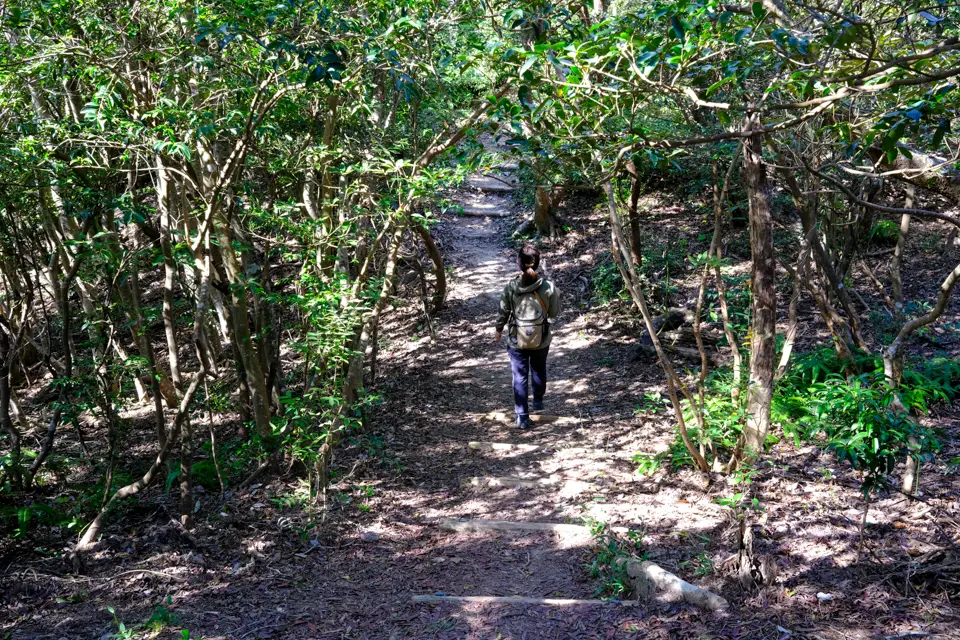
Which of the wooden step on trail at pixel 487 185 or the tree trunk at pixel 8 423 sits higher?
the wooden step on trail at pixel 487 185

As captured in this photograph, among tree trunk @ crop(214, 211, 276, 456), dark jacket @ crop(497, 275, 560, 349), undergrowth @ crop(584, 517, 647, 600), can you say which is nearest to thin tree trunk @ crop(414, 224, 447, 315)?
dark jacket @ crop(497, 275, 560, 349)

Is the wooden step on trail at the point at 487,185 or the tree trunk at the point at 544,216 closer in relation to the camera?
the tree trunk at the point at 544,216

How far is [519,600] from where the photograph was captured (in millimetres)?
4031

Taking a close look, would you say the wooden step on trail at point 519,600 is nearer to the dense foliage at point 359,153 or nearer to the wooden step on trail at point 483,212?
the dense foliage at point 359,153

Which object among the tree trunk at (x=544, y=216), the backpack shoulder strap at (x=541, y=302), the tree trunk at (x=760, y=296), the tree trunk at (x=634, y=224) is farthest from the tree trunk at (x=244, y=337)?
the tree trunk at (x=544, y=216)

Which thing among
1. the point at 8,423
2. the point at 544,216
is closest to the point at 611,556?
the point at 8,423

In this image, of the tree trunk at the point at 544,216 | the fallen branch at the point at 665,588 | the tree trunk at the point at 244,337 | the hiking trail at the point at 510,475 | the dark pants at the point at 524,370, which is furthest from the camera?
the tree trunk at the point at 544,216

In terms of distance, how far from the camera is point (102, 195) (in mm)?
5398

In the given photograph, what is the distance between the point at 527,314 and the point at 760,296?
252 cm

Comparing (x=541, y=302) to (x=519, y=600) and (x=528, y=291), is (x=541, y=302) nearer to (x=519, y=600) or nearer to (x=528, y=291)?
(x=528, y=291)

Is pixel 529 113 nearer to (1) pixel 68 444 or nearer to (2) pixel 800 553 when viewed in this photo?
(2) pixel 800 553

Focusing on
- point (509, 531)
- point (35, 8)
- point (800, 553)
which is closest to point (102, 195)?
point (35, 8)

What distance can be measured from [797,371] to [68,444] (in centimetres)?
915

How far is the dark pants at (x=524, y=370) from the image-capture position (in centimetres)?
711
